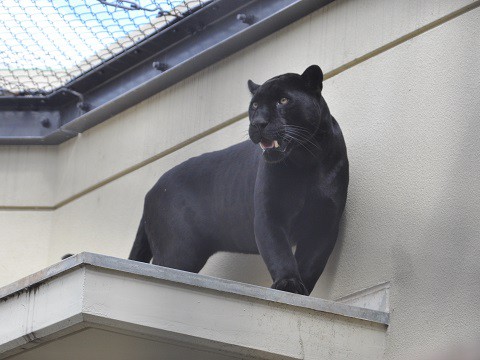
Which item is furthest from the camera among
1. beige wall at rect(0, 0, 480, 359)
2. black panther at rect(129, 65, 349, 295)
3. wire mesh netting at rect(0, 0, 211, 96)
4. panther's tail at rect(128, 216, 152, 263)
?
wire mesh netting at rect(0, 0, 211, 96)

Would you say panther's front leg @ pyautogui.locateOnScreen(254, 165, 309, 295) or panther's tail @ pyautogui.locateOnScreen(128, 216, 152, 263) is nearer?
A: panther's front leg @ pyautogui.locateOnScreen(254, 165, 309, 295)

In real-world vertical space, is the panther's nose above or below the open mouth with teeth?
above

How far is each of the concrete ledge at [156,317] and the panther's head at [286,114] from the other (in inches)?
16.3

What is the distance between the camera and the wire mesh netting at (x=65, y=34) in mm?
3803

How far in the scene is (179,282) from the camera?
98.0 inches

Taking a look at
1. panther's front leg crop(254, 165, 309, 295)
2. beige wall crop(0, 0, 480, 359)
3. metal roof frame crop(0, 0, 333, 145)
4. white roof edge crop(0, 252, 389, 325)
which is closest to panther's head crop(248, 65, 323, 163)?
panther's front leg crop(254, 165, 309, 295)

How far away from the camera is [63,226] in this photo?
417cm

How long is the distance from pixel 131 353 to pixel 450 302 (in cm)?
76

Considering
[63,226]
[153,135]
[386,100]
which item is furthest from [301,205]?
[63,226]

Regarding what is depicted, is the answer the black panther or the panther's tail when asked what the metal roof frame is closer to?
the black panther

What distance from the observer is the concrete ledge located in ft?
7.98

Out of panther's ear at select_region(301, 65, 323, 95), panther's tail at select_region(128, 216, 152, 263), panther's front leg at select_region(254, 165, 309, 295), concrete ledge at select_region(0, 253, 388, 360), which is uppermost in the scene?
panther's ear at select_region(301, 65, 323, 95)

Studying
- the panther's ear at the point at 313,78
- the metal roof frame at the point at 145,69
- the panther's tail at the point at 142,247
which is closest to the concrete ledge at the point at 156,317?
the panther's ear at the point at 313,78

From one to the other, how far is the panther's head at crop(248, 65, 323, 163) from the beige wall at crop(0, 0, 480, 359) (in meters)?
0.28
